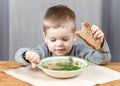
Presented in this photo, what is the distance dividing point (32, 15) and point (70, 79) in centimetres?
91

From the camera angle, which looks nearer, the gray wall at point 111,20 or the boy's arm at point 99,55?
the boy's arm at point 99,55

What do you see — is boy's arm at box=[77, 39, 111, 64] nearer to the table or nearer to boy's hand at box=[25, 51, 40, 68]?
the table

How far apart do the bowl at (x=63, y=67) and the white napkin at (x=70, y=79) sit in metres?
0.02

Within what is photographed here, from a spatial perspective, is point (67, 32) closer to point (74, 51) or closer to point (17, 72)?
point (74, 51)

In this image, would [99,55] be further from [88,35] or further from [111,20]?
[111,20]

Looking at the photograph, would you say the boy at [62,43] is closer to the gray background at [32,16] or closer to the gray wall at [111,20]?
the gray background at [32,16]

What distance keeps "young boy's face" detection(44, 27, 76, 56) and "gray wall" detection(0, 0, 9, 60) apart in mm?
815

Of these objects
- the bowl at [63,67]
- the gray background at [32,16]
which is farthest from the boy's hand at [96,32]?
the gray background at [32,16]

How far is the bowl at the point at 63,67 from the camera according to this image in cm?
112

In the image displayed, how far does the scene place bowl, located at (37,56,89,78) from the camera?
1.12 meters

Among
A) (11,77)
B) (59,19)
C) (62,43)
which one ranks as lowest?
(11,77)

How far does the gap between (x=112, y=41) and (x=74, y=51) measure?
78 centimetres

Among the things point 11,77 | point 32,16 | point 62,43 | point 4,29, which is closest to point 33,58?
point 11,77

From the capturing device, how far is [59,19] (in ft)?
4.72
